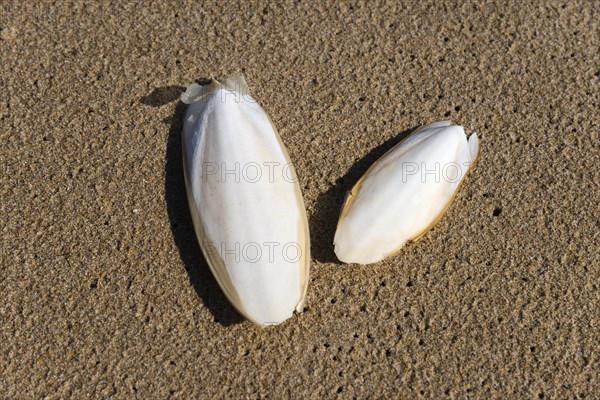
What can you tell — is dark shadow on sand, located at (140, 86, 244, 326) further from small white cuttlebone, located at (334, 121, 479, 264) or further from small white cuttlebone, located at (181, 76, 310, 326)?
small white cuttlebone, located at (334, 121, 479, 264)

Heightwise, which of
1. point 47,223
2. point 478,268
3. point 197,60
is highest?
point 197,60

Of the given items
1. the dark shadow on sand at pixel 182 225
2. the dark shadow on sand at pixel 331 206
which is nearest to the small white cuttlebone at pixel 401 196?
the dark shadow on sand at pixel 331 206

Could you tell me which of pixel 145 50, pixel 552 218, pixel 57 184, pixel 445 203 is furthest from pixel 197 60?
pixel 552 218

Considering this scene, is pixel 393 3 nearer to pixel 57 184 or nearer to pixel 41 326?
pixel 57 184

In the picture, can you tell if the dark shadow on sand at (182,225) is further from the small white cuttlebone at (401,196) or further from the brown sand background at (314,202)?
the small white cuttlebone at (401,196)

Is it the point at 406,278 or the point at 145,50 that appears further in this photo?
the point at 145,50

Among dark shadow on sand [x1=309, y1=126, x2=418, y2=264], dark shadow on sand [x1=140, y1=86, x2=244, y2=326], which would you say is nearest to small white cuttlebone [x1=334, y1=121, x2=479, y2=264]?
dark shadow on sand [x1=309, y1=126, x2=418, y2=264]

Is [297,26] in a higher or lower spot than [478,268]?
higher

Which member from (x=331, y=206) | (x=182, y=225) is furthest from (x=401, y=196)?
(x=182, y=225)
